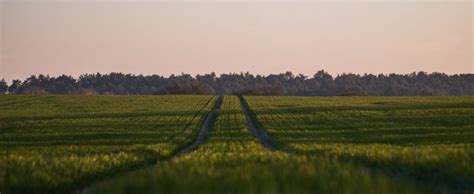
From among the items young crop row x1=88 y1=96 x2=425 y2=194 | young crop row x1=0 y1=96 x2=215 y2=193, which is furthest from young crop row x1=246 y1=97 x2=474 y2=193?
young crop row x1=0 y1=96 x2=215 y2=193

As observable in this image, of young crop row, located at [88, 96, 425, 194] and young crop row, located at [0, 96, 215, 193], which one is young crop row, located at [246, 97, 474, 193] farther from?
young crop row, located at [0, 96, 215, 193]

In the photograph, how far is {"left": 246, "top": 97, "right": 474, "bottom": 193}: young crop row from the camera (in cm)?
1977

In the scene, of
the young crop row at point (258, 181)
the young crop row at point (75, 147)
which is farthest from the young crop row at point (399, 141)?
the young crop row at point (75, 147)

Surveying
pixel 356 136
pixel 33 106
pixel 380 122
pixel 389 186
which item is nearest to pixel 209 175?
pixel 389 186

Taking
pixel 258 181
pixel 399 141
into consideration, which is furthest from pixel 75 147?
pixel 258 181

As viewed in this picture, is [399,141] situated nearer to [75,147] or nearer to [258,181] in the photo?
[75,147]

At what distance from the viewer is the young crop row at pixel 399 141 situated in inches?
778

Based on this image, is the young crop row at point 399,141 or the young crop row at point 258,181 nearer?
the young crop row at point 258,181

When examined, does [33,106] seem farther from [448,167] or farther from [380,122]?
[448,167]

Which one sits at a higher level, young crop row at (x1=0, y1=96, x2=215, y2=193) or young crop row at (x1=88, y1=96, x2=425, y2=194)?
young crop row at (x1=88, y1=96, x2=425, y2=194)

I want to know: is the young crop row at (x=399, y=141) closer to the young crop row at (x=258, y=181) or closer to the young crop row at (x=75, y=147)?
the young crop row at (x=258, y=181)

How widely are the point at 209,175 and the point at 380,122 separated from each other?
48.3 metres

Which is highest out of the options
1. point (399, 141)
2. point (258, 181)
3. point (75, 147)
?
point (258, 181)

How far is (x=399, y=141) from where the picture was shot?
40.6 m
